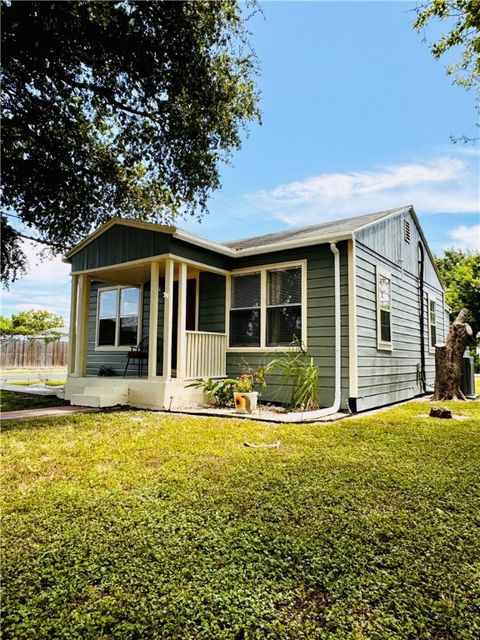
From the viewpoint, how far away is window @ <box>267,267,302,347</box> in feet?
23.1

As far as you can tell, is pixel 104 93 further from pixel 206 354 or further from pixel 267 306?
pixel 206 354

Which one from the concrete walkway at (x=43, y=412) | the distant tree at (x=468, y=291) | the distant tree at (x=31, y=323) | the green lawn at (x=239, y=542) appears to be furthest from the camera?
the distant tree at (x=31, y=323)

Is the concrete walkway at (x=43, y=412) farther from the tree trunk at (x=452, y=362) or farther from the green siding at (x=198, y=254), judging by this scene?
the tree trunk at (x=452, y=362)

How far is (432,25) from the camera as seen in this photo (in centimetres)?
672

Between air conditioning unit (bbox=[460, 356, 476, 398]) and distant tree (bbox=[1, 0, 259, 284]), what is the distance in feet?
26.4

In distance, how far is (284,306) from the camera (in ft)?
23.5

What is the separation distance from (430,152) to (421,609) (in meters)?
12.4

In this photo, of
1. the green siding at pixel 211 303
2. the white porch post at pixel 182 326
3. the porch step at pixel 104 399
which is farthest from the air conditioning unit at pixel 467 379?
the porch step at pixel 104 399

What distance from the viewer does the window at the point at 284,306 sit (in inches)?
278

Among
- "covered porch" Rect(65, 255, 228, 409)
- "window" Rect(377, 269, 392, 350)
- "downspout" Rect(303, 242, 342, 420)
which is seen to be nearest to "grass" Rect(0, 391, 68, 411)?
"covered porch" Rect(65, 255, 228, 409)

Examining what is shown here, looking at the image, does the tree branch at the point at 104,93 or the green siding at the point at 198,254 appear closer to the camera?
the green siding at the point at 198,254

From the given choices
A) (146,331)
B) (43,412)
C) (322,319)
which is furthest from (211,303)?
(43,412)

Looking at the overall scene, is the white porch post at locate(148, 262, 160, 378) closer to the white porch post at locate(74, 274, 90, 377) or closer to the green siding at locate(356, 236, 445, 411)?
the white porch post at locate(74, 274, 90, 377)

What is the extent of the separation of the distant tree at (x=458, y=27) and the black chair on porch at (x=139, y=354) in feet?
26.9
